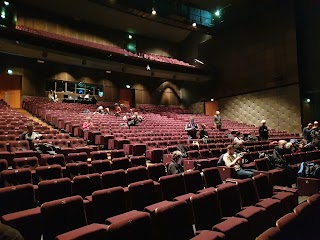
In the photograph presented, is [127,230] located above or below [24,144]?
below

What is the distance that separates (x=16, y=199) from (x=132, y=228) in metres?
1.10

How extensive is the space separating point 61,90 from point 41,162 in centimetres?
814

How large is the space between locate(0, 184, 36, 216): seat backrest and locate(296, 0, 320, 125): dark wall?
953 cm

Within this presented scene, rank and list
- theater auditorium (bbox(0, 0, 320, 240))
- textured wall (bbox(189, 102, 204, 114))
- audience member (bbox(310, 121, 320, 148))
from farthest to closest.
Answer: textured wall (bbox(189, 102, 204, 114)) → audience member (bbox(310, 121, 320, 148)) → theater auditorium (bbox(0, 0, 320, 240))

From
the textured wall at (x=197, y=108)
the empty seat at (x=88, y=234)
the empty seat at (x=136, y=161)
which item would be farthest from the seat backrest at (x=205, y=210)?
the textured wall at (x=197, y=108)

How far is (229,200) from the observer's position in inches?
92.6

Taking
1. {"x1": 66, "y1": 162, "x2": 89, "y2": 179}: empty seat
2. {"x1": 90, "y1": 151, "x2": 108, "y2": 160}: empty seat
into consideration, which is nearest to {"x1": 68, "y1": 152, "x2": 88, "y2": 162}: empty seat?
{"x1": 90, "y1": 151, "x2": 108, "y2": 160}: empty seat

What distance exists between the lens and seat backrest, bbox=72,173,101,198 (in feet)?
8.21

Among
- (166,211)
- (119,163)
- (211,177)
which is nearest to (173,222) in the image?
(166,211)

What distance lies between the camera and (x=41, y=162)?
368cm

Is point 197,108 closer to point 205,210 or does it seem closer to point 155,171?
point 155,171

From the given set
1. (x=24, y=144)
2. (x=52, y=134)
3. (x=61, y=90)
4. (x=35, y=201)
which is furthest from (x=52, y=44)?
(x=35, y=201)

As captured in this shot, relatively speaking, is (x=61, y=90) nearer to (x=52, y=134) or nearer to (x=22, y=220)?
(x=52, y=134)

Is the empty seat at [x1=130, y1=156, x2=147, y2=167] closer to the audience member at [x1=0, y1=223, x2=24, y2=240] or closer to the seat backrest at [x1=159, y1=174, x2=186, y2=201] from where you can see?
the seat backrest at [x1=159, y1=174, x2=186, y2=201]
